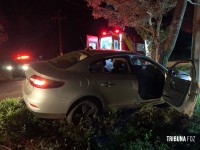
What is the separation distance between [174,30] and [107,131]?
449cm

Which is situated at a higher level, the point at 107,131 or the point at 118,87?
the point at 118,87

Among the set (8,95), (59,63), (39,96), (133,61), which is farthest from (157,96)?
(8,95)

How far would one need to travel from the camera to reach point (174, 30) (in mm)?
8125

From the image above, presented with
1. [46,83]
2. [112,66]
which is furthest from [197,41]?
[46,83]

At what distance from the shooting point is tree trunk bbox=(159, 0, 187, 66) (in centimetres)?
800

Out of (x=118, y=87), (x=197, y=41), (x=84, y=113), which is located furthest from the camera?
(x=197, y=41)

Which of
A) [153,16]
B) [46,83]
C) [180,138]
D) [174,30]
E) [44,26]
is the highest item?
[153,16]

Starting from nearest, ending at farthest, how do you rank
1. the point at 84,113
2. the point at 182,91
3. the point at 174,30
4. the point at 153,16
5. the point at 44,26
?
the point at 182,91
the point at 84,113
the point at 174,30
the point at 153,16
the point at 44,26

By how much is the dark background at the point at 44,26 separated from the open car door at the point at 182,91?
12.0m

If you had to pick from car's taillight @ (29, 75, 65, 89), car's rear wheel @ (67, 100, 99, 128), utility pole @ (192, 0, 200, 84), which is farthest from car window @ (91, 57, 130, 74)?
utility pole @ (192, 0, 200, 84)

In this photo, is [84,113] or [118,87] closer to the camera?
[84,113]

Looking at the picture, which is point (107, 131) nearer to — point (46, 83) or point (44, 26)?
point (46, 83)

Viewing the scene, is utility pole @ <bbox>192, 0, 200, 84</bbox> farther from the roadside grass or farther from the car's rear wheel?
the car's rear wheel

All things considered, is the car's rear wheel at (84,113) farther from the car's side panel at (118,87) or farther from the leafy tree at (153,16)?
the leafy tree at (153,16)
